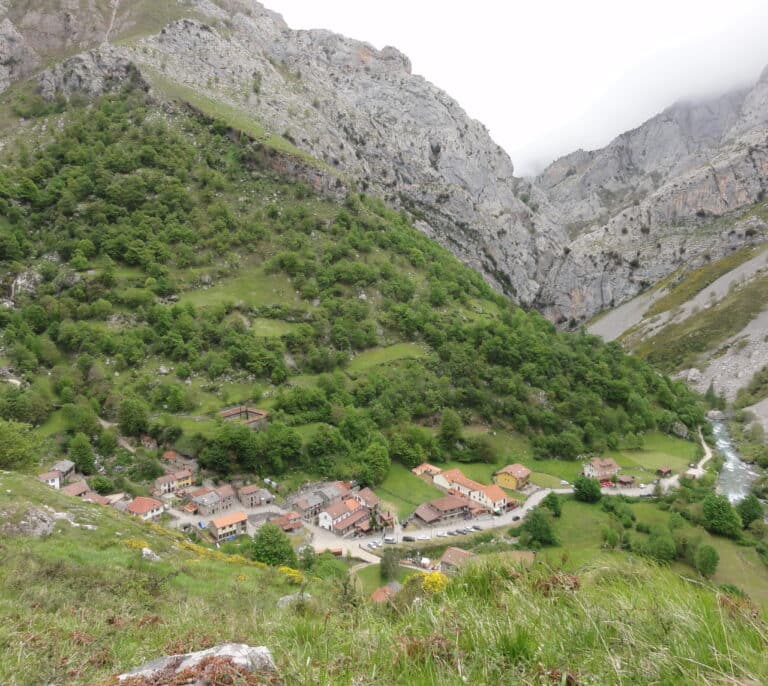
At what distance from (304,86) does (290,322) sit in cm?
5836

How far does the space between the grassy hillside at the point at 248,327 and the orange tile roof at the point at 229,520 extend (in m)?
6.21

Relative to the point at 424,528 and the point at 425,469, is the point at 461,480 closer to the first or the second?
the point at 425,469

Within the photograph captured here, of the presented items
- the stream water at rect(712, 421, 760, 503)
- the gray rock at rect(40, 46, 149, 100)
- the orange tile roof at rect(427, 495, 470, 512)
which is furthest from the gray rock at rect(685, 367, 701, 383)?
the gray rock at rect(40, 46, 149, 100)

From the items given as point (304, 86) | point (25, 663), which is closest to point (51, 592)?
point (25, 663)

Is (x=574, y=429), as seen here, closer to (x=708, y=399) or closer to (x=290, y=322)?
(x=290, y=322)

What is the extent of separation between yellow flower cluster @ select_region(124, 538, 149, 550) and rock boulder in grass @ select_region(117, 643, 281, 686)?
11.5 meters

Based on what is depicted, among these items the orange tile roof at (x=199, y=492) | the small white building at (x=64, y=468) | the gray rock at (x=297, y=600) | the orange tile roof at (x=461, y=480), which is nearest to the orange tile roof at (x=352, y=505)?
the orange tile roof at (x=461, y=480)

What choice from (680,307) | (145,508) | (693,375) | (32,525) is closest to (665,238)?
(680,307)

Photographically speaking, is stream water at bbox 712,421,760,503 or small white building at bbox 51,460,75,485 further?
stream water at bbox 712,421,760,503

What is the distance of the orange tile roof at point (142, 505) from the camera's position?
93.7 ft

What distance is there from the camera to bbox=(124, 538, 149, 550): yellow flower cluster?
12748mm

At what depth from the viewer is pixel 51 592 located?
732 cm

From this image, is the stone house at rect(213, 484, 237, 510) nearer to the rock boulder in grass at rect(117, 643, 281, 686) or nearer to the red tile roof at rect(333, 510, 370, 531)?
the red tile roof at rect(333, 510, 370, 531)

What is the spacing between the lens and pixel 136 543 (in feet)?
42.8
